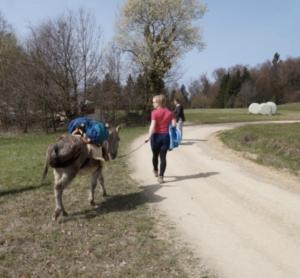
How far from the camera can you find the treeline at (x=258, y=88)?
8012cm

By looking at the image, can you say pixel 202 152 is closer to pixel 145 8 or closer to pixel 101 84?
pixel 101 84

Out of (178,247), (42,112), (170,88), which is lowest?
(178,247)

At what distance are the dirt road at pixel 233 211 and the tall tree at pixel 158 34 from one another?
64.7 feet

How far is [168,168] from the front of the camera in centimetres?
966

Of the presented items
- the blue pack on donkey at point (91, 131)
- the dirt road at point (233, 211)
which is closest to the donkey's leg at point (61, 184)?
the blue pack on donkey at point (91, 131)

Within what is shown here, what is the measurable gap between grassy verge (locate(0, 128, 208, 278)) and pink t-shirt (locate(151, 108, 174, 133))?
167cm

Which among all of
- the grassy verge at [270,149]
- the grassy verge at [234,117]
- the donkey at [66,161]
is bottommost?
the grassy verge at [270,149]

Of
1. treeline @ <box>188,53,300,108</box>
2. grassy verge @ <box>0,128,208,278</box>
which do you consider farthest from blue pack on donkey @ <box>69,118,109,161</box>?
treeline @ <box>188,53,300,108</box>

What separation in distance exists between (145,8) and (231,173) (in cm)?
2307

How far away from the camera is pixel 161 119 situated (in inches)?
310

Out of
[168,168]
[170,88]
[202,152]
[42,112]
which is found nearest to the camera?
[168,168]

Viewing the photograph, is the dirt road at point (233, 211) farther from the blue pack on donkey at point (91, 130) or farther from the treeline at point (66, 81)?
the treeline at point (66, 81)

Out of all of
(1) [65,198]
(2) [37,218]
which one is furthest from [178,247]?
(1) [65,198]

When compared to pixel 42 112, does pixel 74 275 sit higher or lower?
lower
